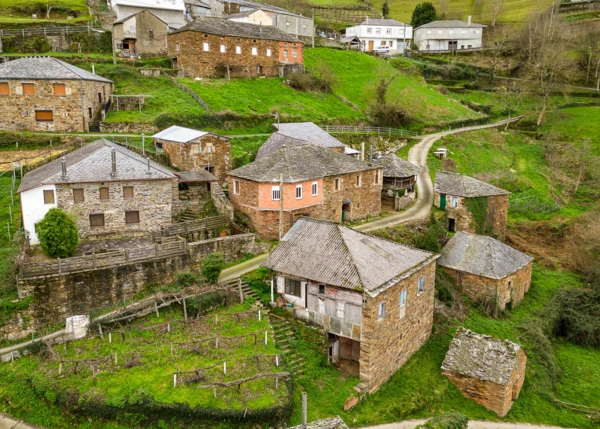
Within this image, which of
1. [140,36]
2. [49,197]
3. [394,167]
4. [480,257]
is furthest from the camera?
[140,36]

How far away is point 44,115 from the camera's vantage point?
44.5 meters

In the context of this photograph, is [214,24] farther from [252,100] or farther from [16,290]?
[16,290]

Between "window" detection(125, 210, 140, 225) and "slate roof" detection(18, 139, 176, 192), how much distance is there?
2152mm

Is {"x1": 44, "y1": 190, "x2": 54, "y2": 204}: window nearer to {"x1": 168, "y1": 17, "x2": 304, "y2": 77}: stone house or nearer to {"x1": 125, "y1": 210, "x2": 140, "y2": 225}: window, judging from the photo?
{"x1": 125, "y1": 210, "x2": 140, "y2": 225}: window

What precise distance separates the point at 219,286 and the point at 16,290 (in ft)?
31.4

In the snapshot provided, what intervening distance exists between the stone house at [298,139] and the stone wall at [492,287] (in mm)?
15781

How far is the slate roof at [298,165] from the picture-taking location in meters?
35.2

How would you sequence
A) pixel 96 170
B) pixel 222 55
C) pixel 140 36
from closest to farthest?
pixel 96 170 → pixel 140 36 → pixel 222 55

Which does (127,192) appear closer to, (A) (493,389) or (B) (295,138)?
(B) (295,138)

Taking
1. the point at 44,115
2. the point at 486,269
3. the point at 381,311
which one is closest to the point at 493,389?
the point at 381,311

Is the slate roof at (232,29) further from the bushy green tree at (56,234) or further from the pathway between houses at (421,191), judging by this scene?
the bushy green tree at (56,234)

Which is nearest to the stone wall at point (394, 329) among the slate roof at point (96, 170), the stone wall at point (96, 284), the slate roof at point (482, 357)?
the slate roof at point (482, 357)

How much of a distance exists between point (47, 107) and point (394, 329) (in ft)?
114

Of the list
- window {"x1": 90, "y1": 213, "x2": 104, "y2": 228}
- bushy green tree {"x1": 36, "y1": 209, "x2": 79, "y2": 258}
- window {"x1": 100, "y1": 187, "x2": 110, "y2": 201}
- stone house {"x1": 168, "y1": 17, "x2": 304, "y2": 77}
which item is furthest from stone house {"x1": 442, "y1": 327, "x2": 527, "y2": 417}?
stone house {"x1": 168, "y1": 17, "x2": 304, "y2": 77}
